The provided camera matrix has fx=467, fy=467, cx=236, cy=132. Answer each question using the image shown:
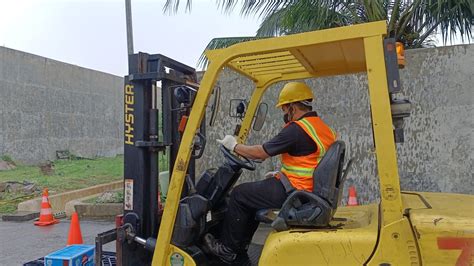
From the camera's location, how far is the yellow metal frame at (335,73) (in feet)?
8.24

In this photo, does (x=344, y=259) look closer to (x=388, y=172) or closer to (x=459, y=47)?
(x=388, y=172)

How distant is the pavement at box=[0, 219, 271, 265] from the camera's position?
261 inches

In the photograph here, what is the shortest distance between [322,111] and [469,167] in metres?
2.30

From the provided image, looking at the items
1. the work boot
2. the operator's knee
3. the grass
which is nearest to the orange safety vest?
the operator's knee

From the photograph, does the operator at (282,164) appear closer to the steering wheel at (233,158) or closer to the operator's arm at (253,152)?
the operator's arm at (253,152)

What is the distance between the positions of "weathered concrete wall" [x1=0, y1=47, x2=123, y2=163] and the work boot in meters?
13.9

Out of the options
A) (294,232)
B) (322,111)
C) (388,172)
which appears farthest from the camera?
(322,111)

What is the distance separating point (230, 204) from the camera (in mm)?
3332

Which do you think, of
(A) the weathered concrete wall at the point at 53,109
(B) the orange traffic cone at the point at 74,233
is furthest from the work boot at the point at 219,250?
(A) the weathered concrete wall at the point at 53,109

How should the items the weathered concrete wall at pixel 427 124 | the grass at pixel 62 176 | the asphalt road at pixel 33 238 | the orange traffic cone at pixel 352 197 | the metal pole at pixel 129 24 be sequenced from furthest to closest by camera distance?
the metal pole at pixel 129 24
the grass at pixel 62 176
the orange traffic cone at pixel 352 197
the weathered concrete wall at pixel 427 124
the asphalt road at pixel 33 238

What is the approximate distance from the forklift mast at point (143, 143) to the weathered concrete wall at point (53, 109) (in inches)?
529

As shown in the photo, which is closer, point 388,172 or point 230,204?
point 388,172

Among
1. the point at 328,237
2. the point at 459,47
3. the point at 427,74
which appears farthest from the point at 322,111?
the point at 328,237

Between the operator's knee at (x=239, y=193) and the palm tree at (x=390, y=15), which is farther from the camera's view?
the palm tree at (x=390, y=15)
